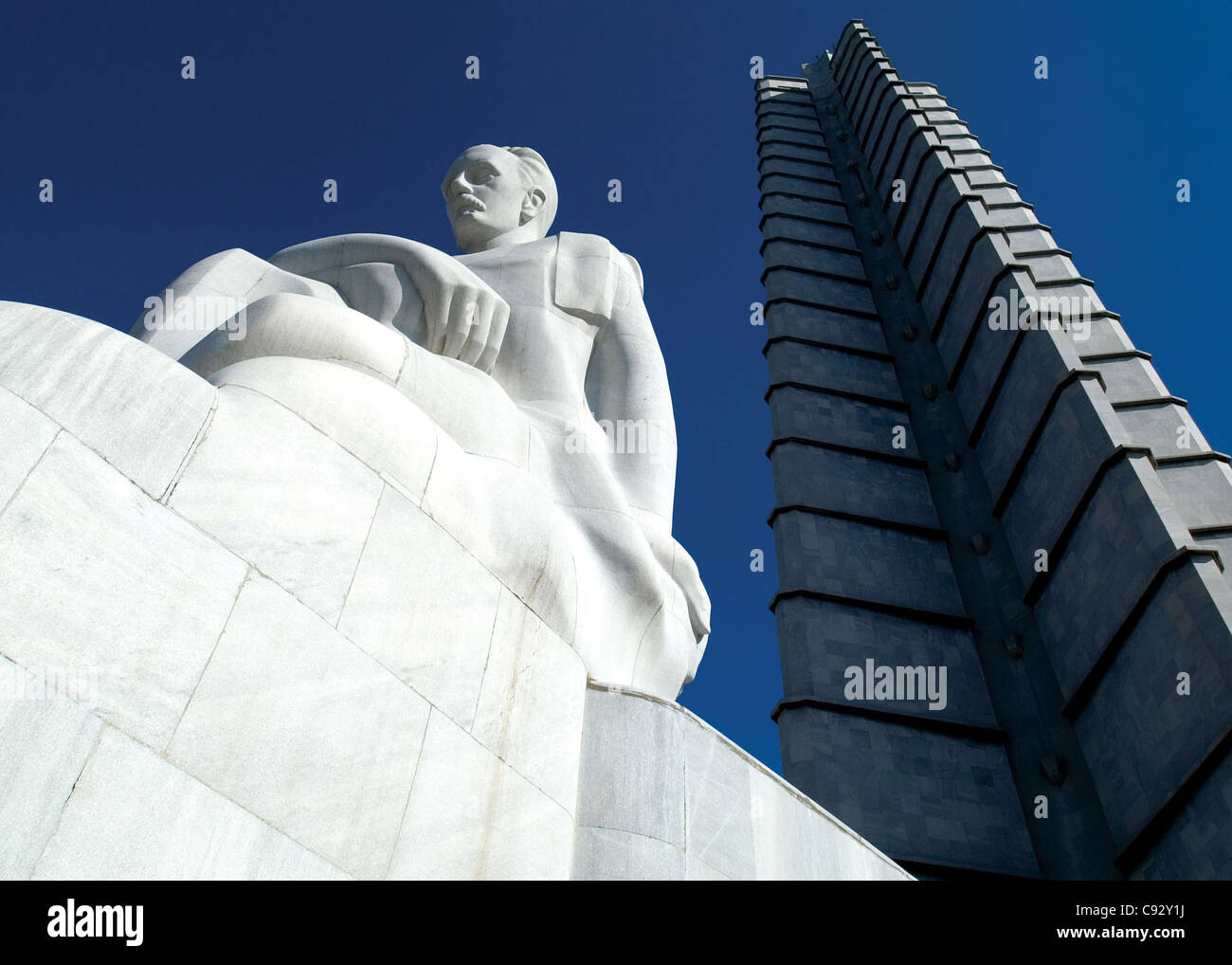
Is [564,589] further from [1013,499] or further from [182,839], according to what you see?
[1013,499]

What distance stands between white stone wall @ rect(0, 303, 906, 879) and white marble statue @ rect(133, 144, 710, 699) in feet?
0.75

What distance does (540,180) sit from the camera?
A: 26.1ft

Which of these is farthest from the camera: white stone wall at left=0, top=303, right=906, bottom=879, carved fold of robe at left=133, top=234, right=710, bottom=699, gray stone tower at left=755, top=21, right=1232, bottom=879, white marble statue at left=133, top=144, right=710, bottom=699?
gray stone tower at left=755, top=21, right=1232, bottom=879

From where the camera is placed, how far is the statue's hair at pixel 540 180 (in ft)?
25.9

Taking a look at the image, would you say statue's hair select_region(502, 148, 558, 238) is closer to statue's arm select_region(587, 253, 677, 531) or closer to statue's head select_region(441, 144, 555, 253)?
statue's head select_region(441, 144, 555, 253)

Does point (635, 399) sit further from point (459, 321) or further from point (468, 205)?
point (468, 205)

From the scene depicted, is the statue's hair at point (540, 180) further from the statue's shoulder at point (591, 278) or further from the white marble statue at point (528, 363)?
the statue's shoulder at point (591, 278)

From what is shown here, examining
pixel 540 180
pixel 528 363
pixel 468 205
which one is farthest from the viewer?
pixel 540 180

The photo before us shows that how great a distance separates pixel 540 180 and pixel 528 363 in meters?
2.67

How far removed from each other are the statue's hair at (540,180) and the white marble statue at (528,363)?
0.49 ft

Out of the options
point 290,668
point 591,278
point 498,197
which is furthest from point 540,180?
point 290,668

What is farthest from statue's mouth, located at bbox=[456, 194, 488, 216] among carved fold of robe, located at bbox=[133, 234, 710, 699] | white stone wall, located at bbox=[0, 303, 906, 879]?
white stone wall, located at bbox=[0, 303, 906, 879]

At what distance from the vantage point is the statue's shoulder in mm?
6480

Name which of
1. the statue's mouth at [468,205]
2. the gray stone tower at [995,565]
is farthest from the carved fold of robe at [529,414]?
the gray stone tower at [995,565]
